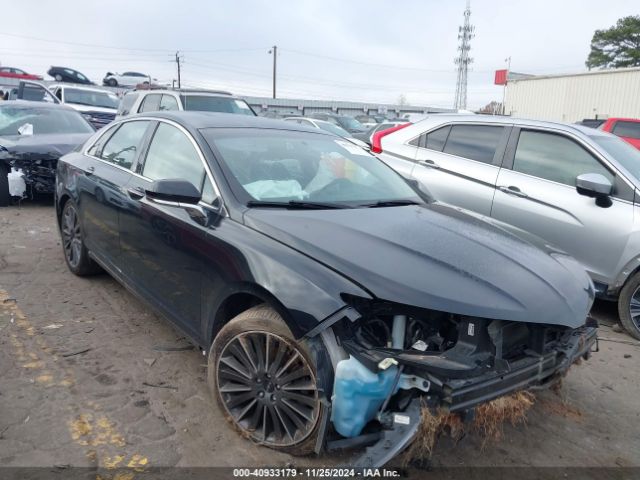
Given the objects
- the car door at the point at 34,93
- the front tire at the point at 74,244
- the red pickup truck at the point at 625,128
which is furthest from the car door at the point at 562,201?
the car door at the point at 34,93

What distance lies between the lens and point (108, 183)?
4.13m

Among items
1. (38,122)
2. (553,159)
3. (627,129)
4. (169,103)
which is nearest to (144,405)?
(553,159)

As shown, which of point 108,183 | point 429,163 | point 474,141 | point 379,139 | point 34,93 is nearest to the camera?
point 108,183

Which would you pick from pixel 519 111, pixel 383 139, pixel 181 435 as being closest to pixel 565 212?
pixel 383 139

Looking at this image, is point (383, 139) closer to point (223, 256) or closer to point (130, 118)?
point (130, 118)

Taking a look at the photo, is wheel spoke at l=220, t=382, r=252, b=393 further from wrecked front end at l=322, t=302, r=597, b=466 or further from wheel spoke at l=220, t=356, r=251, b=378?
wrecked front end at l=322, t=302, r=597, b=466

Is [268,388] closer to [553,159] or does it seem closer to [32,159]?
[553,159]

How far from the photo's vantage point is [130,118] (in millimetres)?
4473

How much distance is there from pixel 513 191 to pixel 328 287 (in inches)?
138

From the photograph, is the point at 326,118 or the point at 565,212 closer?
the point at 565,212

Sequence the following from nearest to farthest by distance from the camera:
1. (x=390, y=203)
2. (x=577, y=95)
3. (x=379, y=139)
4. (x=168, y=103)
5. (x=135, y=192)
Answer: (x=390, y=203) → (x=135, y=192) → (x=379, y=139) → (x=168, y=103) → (x=577, y=95)

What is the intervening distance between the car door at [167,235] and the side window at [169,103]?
6.23 m

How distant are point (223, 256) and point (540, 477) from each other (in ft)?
6.46

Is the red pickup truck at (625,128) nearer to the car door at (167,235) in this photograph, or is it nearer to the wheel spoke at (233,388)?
the car door at (167,235)
